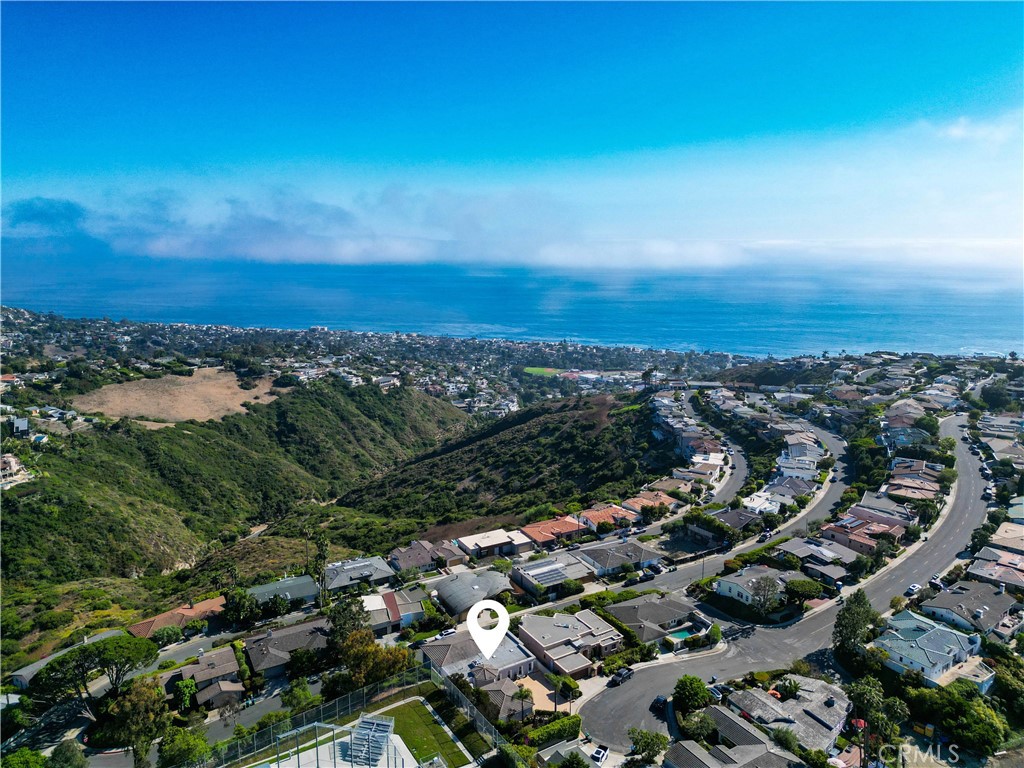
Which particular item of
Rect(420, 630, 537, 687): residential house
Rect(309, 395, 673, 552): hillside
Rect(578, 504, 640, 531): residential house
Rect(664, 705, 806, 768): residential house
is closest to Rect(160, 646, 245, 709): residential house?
Rect(420, 630, 537, 687): residential house

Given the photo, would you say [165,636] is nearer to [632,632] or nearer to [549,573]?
[549,573]

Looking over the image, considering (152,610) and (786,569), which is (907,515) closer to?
(786,569)

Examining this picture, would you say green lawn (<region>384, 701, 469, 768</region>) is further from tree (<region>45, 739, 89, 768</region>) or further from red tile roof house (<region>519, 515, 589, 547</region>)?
red tile roof house (<region>519, 515, 589, 547</region>)

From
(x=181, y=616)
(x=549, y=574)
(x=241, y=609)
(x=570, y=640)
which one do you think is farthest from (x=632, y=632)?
(x=181, y=616)

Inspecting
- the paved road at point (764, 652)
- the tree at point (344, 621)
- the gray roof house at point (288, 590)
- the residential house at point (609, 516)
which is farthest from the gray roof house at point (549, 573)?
the gray roof house at point (288, 590)

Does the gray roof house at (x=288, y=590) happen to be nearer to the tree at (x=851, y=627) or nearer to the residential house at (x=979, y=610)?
the tree at (x=851, y=627)
